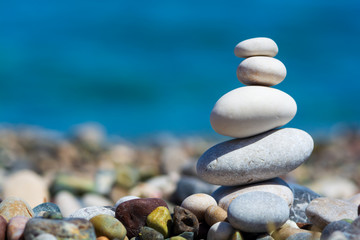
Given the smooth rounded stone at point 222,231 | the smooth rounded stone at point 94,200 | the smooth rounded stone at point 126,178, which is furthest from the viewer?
the smooth rounded stone at point 126,178

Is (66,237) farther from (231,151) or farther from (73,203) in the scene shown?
(73,203)

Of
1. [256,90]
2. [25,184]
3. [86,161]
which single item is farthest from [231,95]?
[86,161]

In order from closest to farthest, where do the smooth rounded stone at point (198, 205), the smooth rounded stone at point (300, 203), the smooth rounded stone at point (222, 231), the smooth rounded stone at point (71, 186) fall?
the smooth rounded stone at point (222, 231)
the smooth rounded stone at point (198, 205)
the smooth rounded stone at point (300, 203)
the smooth rounded stone at point (71, 186)

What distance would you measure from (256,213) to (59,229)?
1.41 m

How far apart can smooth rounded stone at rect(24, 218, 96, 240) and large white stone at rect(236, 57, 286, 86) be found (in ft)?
6.83

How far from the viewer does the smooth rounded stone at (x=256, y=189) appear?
4.30 metres

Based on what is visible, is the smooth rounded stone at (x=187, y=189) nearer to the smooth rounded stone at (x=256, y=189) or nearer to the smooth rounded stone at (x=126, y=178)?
the smooth rounded stone at (x=126, y=178)

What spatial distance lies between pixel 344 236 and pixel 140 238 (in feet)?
5.14

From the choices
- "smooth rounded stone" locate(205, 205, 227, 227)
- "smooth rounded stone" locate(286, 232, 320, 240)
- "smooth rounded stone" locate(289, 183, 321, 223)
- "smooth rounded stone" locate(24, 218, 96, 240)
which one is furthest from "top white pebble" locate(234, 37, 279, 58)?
"smooth rounded stone" locate(24, 218, 96, 240)

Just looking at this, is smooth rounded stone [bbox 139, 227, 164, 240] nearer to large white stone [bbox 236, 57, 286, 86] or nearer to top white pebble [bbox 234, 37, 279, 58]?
large white stone [bbox 236, 57, 286, 86]

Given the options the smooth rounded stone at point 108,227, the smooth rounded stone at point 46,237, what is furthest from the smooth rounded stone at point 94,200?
the smooth rounded stone at point 46,237

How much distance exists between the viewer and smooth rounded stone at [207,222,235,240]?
11.7 feet

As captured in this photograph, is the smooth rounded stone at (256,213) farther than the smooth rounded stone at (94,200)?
No

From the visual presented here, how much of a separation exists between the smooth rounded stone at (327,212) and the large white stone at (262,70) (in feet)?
3.95
